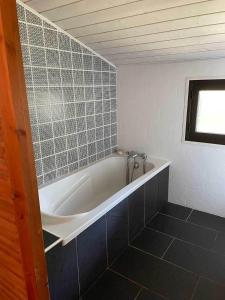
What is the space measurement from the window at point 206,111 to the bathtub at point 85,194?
0.50 m

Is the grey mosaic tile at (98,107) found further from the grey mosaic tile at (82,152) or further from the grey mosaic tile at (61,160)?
the grey mosaic tile at (61,160)

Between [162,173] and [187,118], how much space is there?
0.67m

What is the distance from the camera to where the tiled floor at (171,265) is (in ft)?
5.50

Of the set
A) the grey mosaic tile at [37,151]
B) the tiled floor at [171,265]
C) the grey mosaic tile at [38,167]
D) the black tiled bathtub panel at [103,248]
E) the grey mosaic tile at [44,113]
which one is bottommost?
the tiled floor at [171,265]

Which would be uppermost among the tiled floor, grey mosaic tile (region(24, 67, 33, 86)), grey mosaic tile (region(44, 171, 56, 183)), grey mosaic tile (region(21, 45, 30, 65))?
grey mosaic tile (region(21, 45, 30, 65))

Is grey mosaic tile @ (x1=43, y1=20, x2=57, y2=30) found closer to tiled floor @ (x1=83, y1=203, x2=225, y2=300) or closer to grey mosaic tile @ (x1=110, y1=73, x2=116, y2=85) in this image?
grey mosaic tile @ (x1=110, y1=73, x2=116, y2=85)

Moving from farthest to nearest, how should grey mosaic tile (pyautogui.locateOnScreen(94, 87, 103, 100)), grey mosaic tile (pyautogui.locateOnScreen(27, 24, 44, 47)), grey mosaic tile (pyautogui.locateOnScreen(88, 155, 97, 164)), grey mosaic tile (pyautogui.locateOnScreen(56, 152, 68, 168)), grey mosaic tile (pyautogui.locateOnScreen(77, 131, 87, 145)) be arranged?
grey mosaic tile (pyautogui.locateOnScreen(88, 155, 97, 164)) → grey mosaic tile (pyautogui.locateOnScreen(94, 87, 103, 100)) → grey mosaic tile (pyautogui.locateOnScreen(77, 131, 87, 145)) → grey mosaic tile (pyautogui.locateOnScreen(56, 152, 68, 168)) → grey mosaic tile (pyautogui.locateOnScreen(27, 24, 44, 47))

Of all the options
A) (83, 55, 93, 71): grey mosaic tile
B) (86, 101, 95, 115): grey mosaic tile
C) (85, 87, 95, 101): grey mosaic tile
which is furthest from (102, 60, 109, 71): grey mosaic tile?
(86, 101, 95, 115): grey mosaic tile

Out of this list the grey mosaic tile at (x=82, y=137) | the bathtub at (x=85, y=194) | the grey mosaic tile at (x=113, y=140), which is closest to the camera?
the bathtub at (x=85, y=194)

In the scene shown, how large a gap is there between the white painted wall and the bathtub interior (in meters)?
0.33

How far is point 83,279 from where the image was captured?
1644 millimetres

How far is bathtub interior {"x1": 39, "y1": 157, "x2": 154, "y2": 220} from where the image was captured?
7.29 ft

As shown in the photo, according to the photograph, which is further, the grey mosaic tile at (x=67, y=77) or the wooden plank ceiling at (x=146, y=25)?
the grey mosaic tile at (x=67, y=77)

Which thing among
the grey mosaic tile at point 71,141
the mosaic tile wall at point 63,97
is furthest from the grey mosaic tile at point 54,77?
the grey mosaic tile at point 71,141
